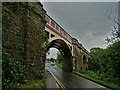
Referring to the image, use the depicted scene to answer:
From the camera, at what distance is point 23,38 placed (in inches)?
523

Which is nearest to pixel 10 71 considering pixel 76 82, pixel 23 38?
pixel 23 38

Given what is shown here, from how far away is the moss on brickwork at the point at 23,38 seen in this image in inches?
443

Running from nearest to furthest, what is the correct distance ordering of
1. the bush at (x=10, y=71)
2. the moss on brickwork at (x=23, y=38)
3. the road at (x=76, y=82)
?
the bush at (x=10, y=71), the moss on brickwork at (x=23, y=38), the road at (x=76, y=82)

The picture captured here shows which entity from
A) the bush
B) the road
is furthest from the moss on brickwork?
the road

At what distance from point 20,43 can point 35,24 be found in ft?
9.21

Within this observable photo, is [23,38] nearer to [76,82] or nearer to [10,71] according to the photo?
[10,71]

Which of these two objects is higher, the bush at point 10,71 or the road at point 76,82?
the bush at point 10,71

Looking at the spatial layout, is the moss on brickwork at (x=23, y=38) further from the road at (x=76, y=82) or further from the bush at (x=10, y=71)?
the road at (x=76, y=82)

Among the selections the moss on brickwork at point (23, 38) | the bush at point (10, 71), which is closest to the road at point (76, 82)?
the moss on brickwork at point (23, 38)

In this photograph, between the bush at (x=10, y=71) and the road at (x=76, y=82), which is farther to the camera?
the road at (x=76, y=82)

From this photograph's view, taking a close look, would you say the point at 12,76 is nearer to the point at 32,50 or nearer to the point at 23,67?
the point at 23,67

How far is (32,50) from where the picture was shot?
14680 mm

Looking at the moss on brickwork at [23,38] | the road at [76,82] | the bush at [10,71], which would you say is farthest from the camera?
the road at [76,82]

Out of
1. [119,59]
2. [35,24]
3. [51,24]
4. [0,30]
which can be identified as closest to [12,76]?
[0,30]
